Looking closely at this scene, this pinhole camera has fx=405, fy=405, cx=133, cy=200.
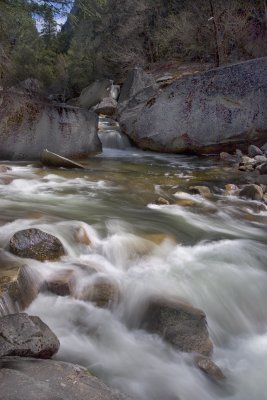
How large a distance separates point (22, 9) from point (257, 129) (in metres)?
6.81

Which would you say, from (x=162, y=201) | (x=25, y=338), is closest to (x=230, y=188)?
(x=162, y=201)

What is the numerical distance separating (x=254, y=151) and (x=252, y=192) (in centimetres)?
387

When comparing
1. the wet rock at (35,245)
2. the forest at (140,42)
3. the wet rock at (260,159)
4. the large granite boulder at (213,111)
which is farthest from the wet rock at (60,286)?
the forest at (140,42)

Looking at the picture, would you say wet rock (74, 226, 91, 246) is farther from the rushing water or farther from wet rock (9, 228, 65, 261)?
wet rock (9, 228, 65, 261)

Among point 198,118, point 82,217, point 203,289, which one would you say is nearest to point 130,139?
point 198,118

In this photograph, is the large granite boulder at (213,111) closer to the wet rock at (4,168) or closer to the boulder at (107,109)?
the wet rock at (4,168)

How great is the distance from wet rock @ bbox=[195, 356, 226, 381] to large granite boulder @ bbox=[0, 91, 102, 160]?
25.8 feet

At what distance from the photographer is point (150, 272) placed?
442cm

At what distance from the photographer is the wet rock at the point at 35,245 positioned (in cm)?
402

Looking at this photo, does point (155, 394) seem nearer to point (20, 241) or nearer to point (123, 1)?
point (20, 241)

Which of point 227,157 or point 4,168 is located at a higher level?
point 4,168

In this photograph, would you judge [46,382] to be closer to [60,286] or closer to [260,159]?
[60,286]

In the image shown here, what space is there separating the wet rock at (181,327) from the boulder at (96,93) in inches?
800

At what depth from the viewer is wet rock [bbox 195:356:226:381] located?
10.4ft
